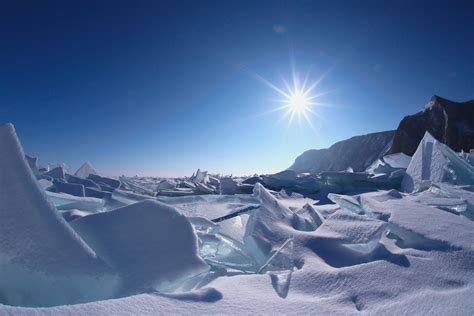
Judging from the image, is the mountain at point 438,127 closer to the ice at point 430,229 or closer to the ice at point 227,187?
the ice at point 227,187

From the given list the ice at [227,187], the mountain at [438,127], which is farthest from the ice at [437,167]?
the mountain at [438,127]

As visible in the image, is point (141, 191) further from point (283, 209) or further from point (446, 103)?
point (446, 103)

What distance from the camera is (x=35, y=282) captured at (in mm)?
872

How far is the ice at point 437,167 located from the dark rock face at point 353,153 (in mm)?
28235

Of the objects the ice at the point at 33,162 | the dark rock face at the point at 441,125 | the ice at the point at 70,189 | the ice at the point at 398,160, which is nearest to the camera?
the ice at the point at 70,189

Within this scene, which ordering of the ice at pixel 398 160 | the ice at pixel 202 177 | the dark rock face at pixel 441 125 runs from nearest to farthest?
the ice at pixel 398 160 < the ice at pixel 202 177 < the dark rock face at pixel 441 125

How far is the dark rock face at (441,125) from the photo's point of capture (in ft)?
61.5

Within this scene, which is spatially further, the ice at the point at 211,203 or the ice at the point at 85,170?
the ice at the point at 85,170

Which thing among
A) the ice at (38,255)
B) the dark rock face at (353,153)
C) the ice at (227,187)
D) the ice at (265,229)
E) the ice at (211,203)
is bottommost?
the ice at (38,255)

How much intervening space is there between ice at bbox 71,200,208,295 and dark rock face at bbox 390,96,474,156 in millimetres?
22641

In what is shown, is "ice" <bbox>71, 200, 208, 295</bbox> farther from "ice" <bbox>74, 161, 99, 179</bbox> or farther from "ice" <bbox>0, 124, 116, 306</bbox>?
"ice" <bbox>74, 161, 99, 179</bbox>

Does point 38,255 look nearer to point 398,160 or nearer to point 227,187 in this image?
point 227,187

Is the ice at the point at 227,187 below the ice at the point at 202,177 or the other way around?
below

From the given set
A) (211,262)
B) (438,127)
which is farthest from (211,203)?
(438,127)
